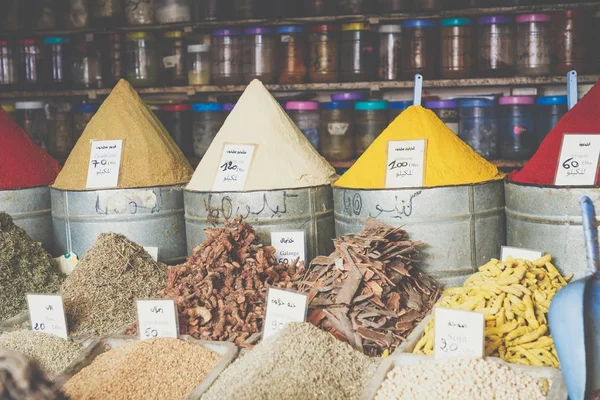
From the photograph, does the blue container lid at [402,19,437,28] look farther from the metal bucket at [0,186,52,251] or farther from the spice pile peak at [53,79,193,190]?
the metal bucket at [0,186,52,251]

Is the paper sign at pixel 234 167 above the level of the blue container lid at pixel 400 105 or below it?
below

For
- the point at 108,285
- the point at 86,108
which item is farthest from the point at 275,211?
the point at 86,108

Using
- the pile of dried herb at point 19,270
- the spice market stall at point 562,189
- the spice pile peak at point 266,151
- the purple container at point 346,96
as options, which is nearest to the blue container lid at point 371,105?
the purple container at point 346,96

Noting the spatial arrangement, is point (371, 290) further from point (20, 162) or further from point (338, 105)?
point (338, 105)

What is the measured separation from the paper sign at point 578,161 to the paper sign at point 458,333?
1.54 feet

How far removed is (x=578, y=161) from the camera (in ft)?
5.34

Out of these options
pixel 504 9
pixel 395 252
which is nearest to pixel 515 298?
pixel 395 252

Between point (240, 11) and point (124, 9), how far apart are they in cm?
61

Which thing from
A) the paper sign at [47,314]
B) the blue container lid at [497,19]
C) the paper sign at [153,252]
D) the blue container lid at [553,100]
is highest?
the blue container lid at [497,19]

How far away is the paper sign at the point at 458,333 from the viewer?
4.38ft

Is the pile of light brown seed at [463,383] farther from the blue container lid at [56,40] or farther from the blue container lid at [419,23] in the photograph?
the blue container lid at [56,40]

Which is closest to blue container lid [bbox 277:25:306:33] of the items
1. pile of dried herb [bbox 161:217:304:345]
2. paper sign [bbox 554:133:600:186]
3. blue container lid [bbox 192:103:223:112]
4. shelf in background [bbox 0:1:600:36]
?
shelf in background [bbox 0:1:600:36]

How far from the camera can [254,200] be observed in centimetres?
186

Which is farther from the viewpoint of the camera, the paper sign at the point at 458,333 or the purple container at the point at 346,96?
the purple container at the point at 346,96
